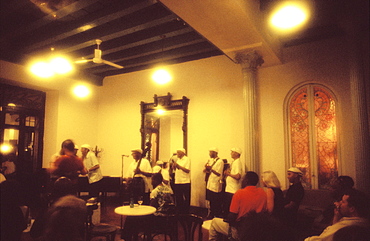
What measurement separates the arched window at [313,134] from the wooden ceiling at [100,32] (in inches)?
103

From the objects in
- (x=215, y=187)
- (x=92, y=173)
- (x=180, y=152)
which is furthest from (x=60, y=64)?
(x=215, y=187)

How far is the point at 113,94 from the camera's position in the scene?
9703 mm

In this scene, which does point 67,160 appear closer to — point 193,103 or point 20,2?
point 20,2

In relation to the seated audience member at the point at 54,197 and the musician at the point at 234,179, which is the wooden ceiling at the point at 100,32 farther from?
the seated audience member at the point at 54,197

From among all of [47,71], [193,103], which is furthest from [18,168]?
[193,103]

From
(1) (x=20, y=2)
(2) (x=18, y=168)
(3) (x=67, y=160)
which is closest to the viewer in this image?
(3) (x=67, y=160)

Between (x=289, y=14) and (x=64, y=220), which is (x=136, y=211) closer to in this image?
(x=64, y=220)

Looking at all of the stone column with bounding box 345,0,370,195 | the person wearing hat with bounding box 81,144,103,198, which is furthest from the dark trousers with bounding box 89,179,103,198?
the stone column with bounding box 345,0,370,195

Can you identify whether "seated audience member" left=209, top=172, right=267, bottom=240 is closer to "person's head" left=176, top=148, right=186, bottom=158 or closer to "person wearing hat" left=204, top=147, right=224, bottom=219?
"person wearing hat" left=204, top=147, right=224, bottom=219

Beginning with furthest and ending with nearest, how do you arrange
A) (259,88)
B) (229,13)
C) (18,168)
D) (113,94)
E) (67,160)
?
(113,94), (18,168), (259,88), (229,13), (67,160)

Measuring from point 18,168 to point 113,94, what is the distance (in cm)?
377

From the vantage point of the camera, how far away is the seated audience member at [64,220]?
2494mm

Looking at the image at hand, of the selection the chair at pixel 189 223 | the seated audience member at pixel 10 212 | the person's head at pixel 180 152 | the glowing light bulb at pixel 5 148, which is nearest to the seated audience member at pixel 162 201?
the chair at pixel 189 223

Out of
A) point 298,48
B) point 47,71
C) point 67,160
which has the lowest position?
point 67,160
